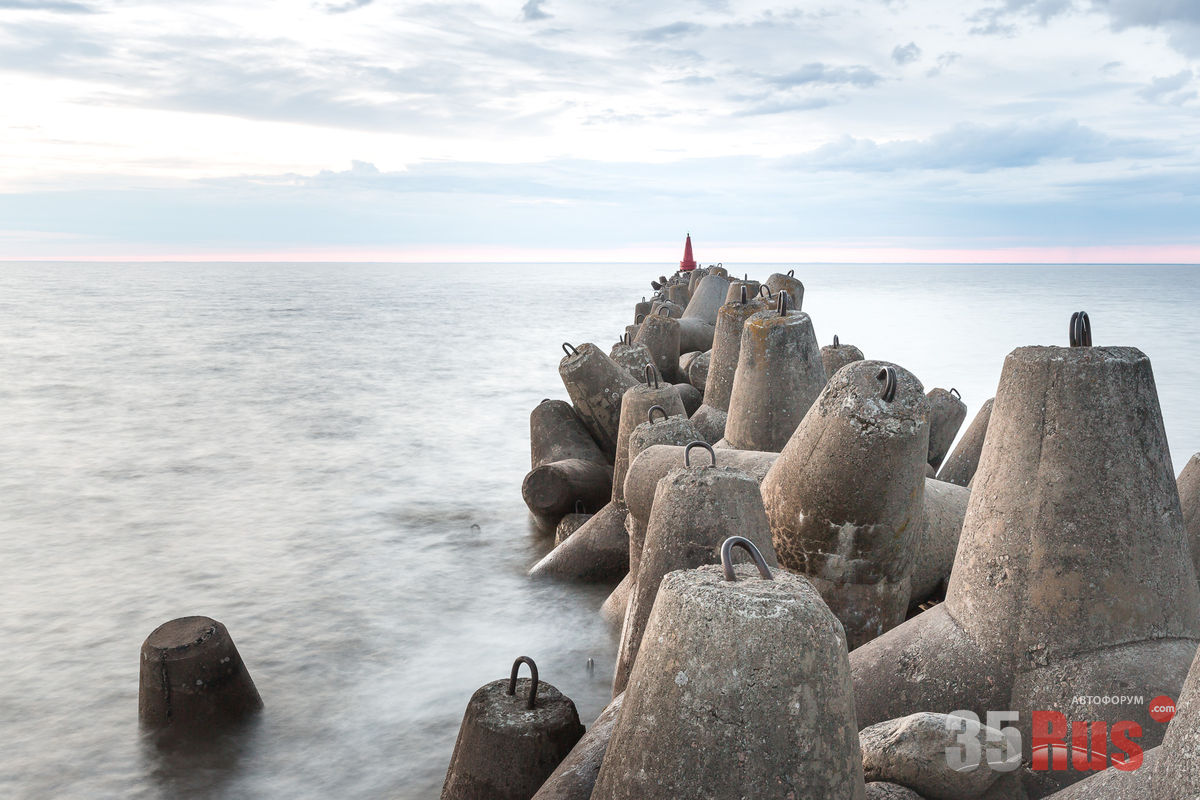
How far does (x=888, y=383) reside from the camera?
362 cm

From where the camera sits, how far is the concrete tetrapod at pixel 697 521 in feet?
11.5

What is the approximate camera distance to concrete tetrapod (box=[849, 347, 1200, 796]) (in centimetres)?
279

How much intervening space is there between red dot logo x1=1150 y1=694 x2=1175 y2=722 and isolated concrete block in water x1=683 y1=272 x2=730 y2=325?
10876mm

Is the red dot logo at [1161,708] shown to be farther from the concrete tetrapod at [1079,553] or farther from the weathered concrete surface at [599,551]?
the weathered concrete surface at [599,551]

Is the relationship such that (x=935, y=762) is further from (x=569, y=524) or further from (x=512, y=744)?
(x=569, y=524)

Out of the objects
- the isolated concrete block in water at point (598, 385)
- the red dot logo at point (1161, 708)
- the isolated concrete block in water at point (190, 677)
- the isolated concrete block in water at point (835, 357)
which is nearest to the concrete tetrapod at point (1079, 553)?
the red dot logo at point (1161, 708)

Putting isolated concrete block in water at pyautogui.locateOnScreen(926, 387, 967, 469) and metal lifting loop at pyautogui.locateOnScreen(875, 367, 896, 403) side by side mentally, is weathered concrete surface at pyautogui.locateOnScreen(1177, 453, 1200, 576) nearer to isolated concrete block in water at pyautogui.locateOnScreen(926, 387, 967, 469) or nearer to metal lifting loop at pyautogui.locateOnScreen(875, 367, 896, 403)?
metal lifting loop at pyautogui.locateOnScreen(875, 367, 896, 403)

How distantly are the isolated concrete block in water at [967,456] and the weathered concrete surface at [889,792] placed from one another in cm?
426

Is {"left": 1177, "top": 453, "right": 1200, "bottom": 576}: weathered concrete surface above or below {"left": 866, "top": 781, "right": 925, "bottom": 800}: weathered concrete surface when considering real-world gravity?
above

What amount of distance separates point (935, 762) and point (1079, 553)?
2.72 ft

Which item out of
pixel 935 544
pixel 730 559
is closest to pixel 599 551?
pixel 935 544

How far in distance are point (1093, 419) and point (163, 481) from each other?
11286mm

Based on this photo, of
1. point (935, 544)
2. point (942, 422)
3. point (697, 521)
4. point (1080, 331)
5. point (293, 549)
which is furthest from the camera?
point (293, 549)

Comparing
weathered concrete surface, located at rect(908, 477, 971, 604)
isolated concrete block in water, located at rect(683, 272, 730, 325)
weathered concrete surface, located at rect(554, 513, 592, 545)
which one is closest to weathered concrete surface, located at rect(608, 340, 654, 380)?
weathered concrete surface, located at rect(554, 513, 592, 545)
